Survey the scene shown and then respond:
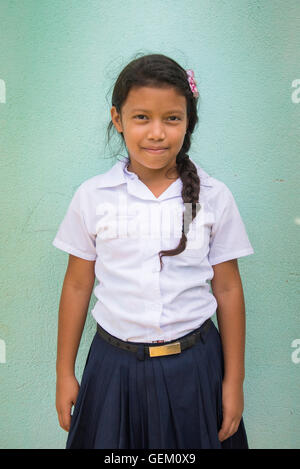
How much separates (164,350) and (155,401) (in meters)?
0.14

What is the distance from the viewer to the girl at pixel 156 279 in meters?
1.08

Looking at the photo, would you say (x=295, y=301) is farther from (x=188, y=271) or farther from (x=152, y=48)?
(x=152, y=48)

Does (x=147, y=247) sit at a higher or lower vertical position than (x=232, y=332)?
higher

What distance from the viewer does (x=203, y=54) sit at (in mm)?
1340

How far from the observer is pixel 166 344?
3.58 ft

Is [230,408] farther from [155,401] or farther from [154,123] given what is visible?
[154,123]

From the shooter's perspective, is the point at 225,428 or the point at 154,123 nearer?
the point at 154,123

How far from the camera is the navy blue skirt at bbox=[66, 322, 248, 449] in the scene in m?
1.08

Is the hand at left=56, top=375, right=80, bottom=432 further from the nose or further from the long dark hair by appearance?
the nose

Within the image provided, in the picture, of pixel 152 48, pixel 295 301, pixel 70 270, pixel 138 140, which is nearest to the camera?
pixel 138 140

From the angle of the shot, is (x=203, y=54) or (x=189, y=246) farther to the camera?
(x=203, y=54)

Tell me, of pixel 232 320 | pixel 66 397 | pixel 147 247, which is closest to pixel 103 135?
pixel 147 247
